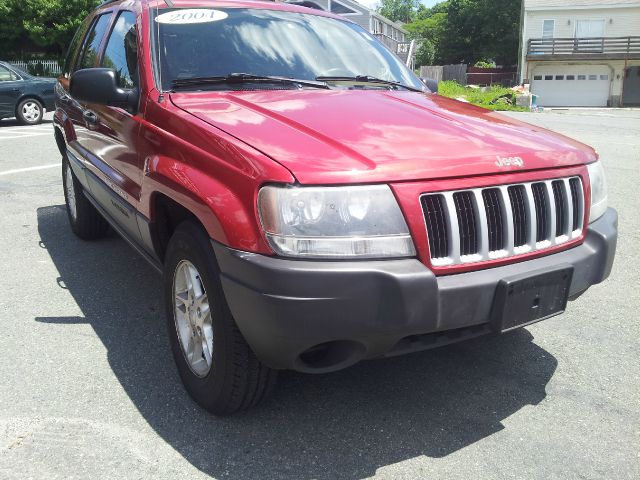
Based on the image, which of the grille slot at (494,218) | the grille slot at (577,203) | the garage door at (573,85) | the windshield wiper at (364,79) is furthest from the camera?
the garage door at (573,85)

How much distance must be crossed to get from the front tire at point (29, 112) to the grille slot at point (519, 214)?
47.8ft

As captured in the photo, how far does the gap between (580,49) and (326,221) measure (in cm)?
4020

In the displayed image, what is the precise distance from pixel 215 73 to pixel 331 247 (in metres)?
1.55

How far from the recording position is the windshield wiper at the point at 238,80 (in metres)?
3.24

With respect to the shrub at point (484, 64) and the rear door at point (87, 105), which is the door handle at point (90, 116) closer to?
the rear door at point (87, 105)

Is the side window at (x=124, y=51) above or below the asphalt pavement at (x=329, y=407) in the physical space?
above

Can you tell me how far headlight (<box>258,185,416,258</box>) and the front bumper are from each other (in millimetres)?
52

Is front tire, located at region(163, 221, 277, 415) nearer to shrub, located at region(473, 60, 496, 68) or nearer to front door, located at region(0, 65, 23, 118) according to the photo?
front door, located at region(0, 65, 23, 118)

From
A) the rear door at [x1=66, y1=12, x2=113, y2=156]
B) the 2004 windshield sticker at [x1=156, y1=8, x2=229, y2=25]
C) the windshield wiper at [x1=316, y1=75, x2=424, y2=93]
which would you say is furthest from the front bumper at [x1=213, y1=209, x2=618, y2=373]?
the rear door at [x1=66, y1=12, x2=113, y2=156]

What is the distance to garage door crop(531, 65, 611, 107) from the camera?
38312mm


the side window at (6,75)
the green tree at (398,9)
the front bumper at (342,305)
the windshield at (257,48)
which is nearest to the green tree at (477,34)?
the side window at (6,75)

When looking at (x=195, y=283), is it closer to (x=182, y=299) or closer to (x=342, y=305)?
(x=182, y=299)

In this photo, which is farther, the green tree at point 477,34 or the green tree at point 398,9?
the green tree at point 398,9

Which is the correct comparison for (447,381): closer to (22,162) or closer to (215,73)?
(215,73)
